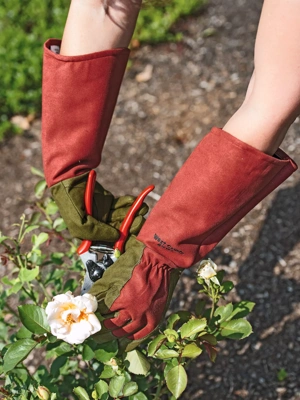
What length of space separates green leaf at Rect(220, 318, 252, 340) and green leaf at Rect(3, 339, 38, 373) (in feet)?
1.42

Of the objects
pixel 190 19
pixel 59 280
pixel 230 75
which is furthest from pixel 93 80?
pixel 190 19

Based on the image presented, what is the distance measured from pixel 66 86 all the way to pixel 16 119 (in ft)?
5.66

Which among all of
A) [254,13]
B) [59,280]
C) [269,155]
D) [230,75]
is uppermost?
[269,155]

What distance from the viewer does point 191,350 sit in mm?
1241

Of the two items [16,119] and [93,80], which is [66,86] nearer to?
[93,80]

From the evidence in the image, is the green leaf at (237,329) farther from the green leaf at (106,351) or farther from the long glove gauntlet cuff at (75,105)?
the long glove gauntlet cuff at (75,105)

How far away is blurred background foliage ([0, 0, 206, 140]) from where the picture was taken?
10.1 ft

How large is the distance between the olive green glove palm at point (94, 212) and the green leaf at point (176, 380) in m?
0.34

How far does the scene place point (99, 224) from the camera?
138 cm

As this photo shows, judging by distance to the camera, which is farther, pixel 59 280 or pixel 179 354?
pixel 59 280

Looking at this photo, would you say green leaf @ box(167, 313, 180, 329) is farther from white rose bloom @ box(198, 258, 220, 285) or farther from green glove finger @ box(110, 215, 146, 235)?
green glove finger @ box(110, 215, 146, 235)

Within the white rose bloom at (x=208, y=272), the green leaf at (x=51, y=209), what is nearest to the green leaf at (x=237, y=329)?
the white rose bloom at (x=208, y=272)

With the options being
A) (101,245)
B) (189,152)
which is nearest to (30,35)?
(189,152)

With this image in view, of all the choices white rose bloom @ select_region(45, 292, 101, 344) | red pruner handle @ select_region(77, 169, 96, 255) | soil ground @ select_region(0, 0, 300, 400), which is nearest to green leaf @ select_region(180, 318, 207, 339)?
white rose bloom @ select_region(45, 292, 101, 344)
